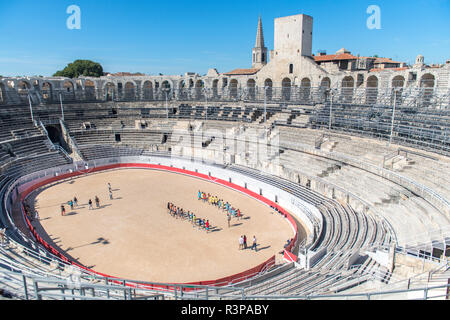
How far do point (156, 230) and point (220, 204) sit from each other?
218 inches

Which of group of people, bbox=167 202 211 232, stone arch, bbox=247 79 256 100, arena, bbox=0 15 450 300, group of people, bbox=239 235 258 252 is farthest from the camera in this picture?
stone arch, bbox=247 79 256 100

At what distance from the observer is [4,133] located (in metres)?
34.3

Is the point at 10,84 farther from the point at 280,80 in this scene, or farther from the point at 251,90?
the point at 280,80

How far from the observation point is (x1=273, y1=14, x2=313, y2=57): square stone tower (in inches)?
1678

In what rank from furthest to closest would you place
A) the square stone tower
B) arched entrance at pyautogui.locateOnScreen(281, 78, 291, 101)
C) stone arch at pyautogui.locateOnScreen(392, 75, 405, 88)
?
the square stone tower < arched entrance at pyautogui.locateOnScreen(281, 78, 291, 101) < stone arch at pyautogui.locateOnScreen(392, 75, 405, 88)

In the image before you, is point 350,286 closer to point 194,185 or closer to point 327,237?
point 327,237

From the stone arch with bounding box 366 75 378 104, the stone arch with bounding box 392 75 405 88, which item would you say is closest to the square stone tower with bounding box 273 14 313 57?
the stone arch with bounding box 366 75 378 104

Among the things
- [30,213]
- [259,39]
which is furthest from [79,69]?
[30,213]

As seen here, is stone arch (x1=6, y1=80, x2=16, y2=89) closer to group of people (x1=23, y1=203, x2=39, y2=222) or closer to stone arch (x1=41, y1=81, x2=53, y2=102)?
stone arch (x1=41, y1=81, x2=53, y2=102)

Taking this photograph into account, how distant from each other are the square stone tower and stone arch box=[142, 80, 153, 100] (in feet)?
67.5

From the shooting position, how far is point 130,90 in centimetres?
5484

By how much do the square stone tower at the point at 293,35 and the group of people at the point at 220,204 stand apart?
25.9 metres

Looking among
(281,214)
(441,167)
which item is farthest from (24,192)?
(441,167)
